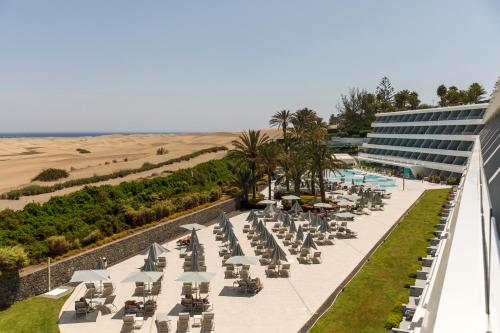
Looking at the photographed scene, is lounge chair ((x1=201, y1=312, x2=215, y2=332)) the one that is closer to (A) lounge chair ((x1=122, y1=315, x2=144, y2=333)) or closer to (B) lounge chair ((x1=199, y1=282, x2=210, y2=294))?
(A) lounge chair ((x1=122, y1=315, x2=144, y2=333))

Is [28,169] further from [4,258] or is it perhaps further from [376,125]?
[376,125]

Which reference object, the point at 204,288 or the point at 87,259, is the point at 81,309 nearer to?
the point at 204,288

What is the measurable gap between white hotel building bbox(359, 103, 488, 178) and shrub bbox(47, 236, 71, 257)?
4590 centimetres

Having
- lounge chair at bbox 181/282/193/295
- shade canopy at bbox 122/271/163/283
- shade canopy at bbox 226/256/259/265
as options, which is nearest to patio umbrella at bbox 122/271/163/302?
shade canopy at bbox 122/271/163/283

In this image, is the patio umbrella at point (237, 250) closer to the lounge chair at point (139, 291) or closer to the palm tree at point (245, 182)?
the lounge chair at point (139, 291)

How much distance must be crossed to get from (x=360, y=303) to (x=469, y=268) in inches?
604

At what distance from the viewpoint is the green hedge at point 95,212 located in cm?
2181

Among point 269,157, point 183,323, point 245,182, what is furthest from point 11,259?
point 269,157

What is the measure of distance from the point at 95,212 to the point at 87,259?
15.6ft

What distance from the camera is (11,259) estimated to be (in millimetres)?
17844

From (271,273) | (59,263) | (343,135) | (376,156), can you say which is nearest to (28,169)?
(59,263)

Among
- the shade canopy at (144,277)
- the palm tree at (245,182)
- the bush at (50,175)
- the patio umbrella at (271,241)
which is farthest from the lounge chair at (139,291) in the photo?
the bush at (50,175)

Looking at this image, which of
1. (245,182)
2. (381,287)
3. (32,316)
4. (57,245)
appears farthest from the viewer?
(245,182)

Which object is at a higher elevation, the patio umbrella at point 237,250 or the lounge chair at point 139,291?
the patio umbrella at point 237,250
